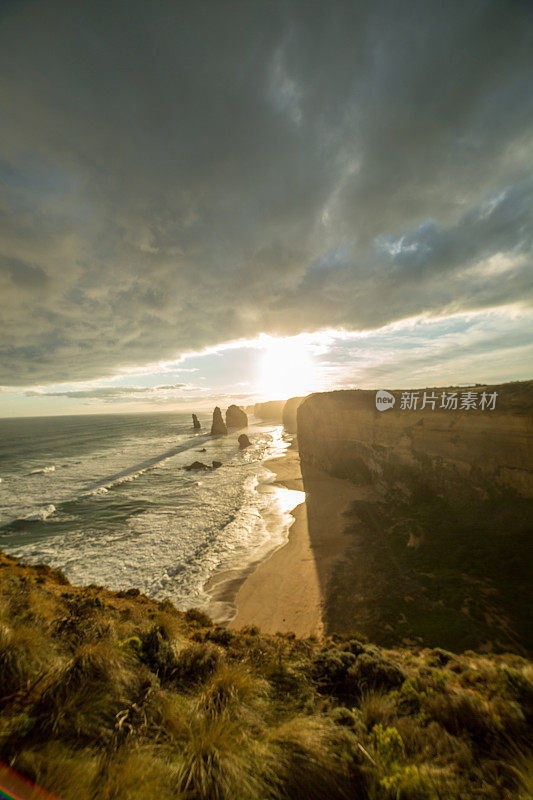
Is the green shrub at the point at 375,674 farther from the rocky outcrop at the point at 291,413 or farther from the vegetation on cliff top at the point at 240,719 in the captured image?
the rocky outcrop at the point at 291,413

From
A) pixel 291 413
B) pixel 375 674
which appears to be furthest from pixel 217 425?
pixel 375 674

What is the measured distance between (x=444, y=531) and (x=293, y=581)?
836cm

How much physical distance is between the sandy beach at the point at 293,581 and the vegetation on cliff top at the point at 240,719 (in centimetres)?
543

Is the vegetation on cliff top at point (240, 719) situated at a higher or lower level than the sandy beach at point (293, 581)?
higher

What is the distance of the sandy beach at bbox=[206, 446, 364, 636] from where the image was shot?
33.0 ft

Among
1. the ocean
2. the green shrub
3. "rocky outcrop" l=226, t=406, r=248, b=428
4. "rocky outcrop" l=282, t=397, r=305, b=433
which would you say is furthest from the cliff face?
"rocky outcrop" l=226, t=406, r=248, b=428

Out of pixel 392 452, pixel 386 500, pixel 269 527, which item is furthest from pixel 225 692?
pixel 392 452

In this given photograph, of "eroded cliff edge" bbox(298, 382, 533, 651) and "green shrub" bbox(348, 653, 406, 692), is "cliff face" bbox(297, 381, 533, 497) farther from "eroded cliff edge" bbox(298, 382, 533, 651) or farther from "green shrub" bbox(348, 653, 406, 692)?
"green shrub" bbox(348, 653, 406, 692)

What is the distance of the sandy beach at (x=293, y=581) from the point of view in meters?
10.0

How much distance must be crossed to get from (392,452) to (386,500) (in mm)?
3633

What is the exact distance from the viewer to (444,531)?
13875 millimetres

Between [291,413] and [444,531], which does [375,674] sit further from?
[291,413]

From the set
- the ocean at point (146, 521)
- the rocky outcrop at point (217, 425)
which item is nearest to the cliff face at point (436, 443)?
the ocean at point (146, 521)

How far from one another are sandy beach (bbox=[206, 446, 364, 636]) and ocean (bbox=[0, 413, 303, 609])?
0.80 meters
